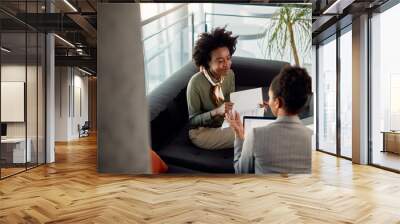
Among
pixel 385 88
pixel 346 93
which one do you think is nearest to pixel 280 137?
pixel 385 88

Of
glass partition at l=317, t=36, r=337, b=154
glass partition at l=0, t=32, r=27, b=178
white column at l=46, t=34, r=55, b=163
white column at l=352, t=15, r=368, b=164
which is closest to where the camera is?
glass partition at l=0, t=32, r=27, b=178

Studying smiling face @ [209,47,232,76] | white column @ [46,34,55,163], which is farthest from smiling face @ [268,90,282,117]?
white column @ [46,34,55,163]

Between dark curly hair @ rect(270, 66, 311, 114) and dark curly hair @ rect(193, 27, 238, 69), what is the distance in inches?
32.3

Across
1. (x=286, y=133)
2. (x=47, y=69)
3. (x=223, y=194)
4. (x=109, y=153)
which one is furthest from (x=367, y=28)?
(x=47, y=69)

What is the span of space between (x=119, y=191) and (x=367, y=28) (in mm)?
5853

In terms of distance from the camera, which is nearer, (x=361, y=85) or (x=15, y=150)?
(x=15, y=150)

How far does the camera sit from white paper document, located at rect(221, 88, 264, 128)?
18.8 feet

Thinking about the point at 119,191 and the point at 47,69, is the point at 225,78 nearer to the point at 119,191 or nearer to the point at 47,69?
the point at 119,191

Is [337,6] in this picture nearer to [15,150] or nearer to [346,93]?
[346,93]

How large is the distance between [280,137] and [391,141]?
2.90 m

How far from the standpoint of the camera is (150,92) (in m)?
5.73

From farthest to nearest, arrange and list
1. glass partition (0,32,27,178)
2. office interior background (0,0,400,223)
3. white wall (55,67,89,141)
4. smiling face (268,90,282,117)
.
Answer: white wall (55,67,89,141), glass partition (0,32,27,178), smiling face (268,90,282,117), office interior background (0,0,400,223)

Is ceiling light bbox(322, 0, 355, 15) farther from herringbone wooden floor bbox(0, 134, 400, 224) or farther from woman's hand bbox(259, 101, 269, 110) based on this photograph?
herringbone wooden floor bbox(0, 134, 400, 224)

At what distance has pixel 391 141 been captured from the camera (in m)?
A: 7.31
